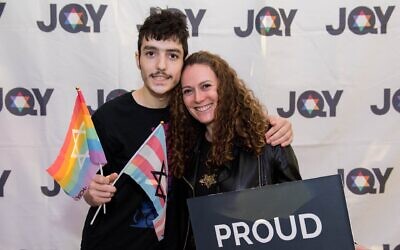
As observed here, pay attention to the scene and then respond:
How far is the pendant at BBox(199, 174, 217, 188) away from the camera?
1233 mm

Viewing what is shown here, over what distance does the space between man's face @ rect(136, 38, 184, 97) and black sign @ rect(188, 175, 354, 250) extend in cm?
37

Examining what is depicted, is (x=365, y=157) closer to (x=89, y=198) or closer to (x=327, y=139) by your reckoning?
(x=327, y=139)

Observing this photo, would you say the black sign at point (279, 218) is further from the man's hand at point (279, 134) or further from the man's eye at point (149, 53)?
the man's eye at point (149, 53)

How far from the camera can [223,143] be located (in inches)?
48.4

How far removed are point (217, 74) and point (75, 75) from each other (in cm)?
82

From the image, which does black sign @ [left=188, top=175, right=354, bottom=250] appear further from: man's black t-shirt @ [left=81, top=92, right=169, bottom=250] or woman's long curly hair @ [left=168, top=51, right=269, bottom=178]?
man's black t-shirt @ [left=81, top=92, right=169, bottom=250]

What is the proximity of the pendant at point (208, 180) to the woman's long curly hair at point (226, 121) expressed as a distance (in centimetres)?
3

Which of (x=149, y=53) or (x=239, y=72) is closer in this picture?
(x=149, y=53)

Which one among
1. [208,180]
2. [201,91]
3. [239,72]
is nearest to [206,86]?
[201,91]

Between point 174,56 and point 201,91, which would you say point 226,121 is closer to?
point 201,91

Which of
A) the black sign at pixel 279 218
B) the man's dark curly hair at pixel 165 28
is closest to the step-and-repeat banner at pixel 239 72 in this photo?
the man's dark curly hair at pixel 165 28

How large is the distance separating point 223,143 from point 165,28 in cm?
35

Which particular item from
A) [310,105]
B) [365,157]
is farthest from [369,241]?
[310,105]

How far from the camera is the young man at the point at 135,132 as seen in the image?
50.8 inches
